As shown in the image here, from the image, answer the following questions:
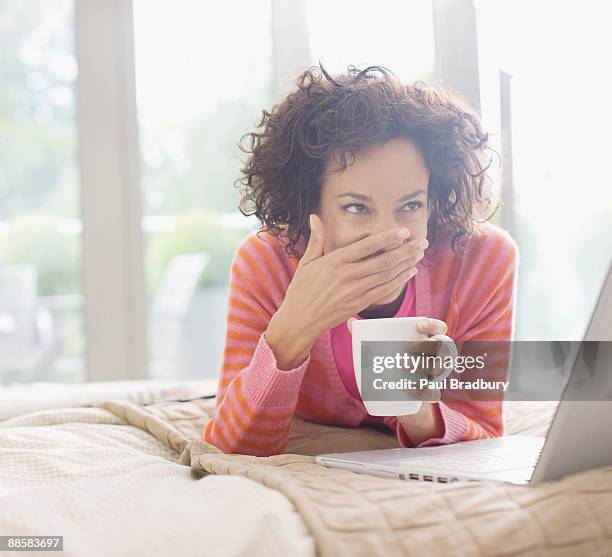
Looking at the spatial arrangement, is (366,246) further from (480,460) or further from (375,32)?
(375,32)

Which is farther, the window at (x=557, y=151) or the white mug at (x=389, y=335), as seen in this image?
the window at (x=557, y=151)

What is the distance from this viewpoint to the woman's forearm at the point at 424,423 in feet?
3.04

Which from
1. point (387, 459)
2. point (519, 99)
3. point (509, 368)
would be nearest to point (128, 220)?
point (519, 99)

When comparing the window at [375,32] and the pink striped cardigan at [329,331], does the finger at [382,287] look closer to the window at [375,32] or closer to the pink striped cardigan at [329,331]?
the pink striped cardigan at [329,331]

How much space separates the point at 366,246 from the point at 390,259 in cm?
4

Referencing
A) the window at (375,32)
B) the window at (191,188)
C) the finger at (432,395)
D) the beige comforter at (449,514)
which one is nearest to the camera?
the beige comforter at (449,514)

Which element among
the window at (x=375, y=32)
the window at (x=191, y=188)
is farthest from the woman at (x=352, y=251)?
the window at (x=191, y=188)

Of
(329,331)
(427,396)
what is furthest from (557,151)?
(427,396)

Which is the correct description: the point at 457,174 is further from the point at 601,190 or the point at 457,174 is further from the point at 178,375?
the point at 178,375

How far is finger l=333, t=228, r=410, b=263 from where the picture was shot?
2.94 ft

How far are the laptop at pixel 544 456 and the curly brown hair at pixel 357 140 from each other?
32 cm

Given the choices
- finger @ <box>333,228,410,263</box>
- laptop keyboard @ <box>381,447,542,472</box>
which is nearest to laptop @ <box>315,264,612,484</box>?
laptop keyboard @ <box>381,447,542,472</box>

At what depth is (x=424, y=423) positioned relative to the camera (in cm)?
94

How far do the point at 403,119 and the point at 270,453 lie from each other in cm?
44
